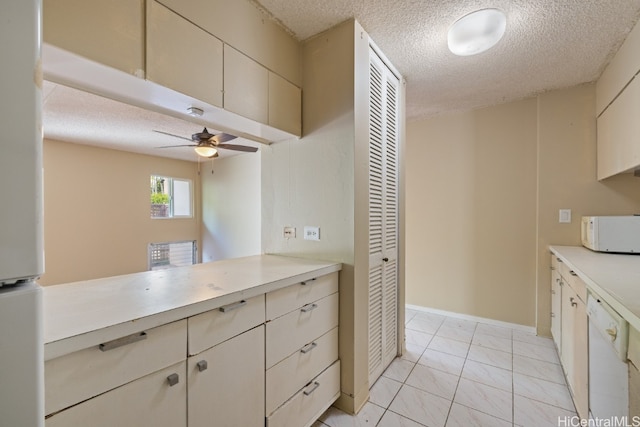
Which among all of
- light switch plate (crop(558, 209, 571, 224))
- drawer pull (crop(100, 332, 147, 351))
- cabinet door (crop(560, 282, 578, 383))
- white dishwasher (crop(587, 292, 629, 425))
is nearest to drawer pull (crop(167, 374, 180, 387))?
drawer pull (crop(100, 332, 147, 351))

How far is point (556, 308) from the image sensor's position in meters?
2.23

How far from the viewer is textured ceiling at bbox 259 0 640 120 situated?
1553mm

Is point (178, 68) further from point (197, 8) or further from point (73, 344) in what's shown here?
point (73, 344)

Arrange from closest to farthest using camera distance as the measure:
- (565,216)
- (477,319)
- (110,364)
→ (110,364) → (565,216) → (477,319)

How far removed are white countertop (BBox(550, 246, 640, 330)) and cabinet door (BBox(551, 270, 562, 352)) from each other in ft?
1.07

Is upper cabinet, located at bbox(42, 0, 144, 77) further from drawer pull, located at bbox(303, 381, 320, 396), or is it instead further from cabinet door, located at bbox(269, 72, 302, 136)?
drawer pull, located at bbox(303, 381, 320, 396)

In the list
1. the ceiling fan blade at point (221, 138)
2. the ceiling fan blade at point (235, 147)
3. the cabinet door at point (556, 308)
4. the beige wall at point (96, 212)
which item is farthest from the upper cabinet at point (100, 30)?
the beige wall at point (96, 212)

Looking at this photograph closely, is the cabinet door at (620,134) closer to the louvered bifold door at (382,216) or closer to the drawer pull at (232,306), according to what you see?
the louvered bifold door at (382,216)

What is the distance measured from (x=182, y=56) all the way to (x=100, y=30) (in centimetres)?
30

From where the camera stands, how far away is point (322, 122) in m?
1.78

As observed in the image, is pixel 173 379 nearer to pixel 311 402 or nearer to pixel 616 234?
pixel 311 402

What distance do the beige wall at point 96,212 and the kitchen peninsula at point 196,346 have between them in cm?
441

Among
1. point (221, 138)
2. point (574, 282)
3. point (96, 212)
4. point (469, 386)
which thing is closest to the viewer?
point (574, 282)

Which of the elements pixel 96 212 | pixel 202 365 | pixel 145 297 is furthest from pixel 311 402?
pixel 96 212
